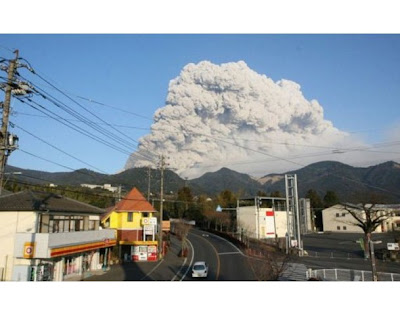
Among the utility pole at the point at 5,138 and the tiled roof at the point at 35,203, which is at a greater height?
the utility pole at the point at 5,138

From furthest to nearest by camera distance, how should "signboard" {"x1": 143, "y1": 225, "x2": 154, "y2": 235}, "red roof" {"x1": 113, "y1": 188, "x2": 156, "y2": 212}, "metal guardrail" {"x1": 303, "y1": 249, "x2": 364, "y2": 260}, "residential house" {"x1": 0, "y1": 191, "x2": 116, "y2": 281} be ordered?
1. "red roof" {"x1": 113, "y1": 188, "x2": 156, "y2": 212}
2. "signboard" {"x1": 143, "y1": 225, "x2": 154, "y2": 235}
3. "metal guardrail" {"x1": 303, "y1": 249, "x2": 364, "y2": 260}
4. "residential house" {"x1": 0, "y1": 191, "x2": 116, "y2": 281}

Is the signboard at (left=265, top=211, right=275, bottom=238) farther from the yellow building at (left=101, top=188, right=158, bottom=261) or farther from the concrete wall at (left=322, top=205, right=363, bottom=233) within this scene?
the yellow building at (left=101, top=188, right=158, bottom=261)

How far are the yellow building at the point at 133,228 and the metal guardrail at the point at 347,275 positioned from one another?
19.9m

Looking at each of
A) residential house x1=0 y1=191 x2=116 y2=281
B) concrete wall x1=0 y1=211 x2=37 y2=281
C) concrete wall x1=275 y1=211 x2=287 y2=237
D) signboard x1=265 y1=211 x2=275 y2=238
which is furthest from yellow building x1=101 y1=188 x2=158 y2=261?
concrete wall x1=275 y1=211 x2=287 y2=237

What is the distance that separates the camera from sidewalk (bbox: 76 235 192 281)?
92.9 feet

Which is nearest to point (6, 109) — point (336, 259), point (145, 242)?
point (145, 242)

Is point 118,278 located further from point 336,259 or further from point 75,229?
point 336,259

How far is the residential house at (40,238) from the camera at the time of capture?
21.8 meters

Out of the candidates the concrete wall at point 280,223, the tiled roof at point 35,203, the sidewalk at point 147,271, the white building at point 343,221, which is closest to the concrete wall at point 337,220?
the white building at point 343,221

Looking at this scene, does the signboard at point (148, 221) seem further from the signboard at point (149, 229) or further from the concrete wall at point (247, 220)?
the concrete wall at point (247, 220)

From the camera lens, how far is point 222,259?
125 feet

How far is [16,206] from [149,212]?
20706 millimetres

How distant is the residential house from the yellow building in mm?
10589

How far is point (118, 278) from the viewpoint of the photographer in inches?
1118
